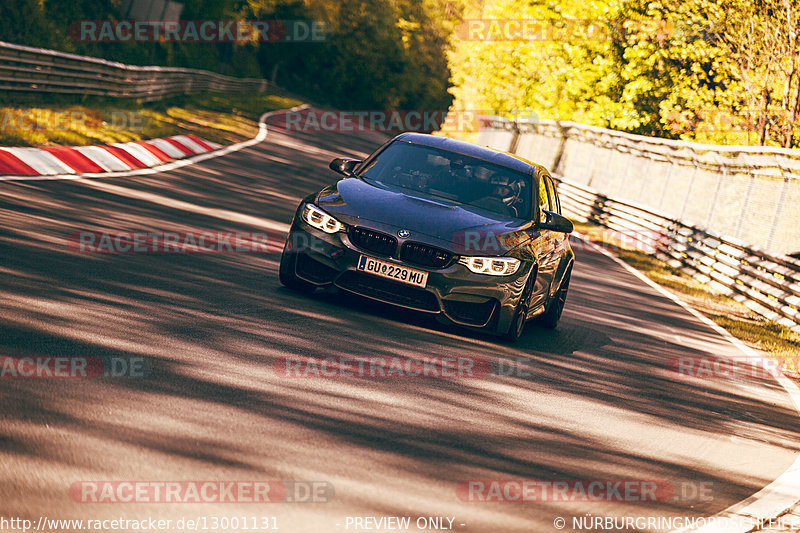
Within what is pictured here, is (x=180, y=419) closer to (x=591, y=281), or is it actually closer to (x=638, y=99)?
(x=591, y=281)

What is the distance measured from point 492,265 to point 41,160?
8474 millimetres

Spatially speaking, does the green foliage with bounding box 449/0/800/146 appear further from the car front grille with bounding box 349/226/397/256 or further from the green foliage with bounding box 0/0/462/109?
the car front grille with bounding box 349/226/397/256

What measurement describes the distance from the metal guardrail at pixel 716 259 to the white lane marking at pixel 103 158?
10.6m

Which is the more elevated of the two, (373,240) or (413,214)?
(413,214)

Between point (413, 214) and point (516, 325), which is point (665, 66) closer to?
point (516, 325)

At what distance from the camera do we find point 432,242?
28.1ft

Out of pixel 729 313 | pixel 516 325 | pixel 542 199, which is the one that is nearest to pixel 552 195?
pixel 542 199

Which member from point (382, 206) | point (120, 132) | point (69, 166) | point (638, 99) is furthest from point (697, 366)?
point (638, 99)

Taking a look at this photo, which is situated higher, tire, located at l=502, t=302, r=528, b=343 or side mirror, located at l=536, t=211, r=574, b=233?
side mirror, located at l=536, t=211, r=574, b=233

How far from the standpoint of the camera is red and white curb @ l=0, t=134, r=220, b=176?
14.1 metres

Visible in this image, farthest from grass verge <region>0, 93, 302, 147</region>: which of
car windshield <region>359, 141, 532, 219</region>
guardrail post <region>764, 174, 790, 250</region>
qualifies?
guardrail post <region>764, 174, 790, 250</region>

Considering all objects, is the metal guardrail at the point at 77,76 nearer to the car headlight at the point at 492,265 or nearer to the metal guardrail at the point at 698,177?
the car headlight at the point at 492,265

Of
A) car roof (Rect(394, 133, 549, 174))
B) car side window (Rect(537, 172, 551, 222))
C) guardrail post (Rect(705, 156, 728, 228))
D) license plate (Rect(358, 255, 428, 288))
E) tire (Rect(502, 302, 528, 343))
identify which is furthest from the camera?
guardrail post (Rect(705, 156, 728, 228))

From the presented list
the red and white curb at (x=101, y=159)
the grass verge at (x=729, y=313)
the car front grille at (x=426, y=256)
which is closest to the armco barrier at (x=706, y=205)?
the grass verge at (x=729, y=313)
